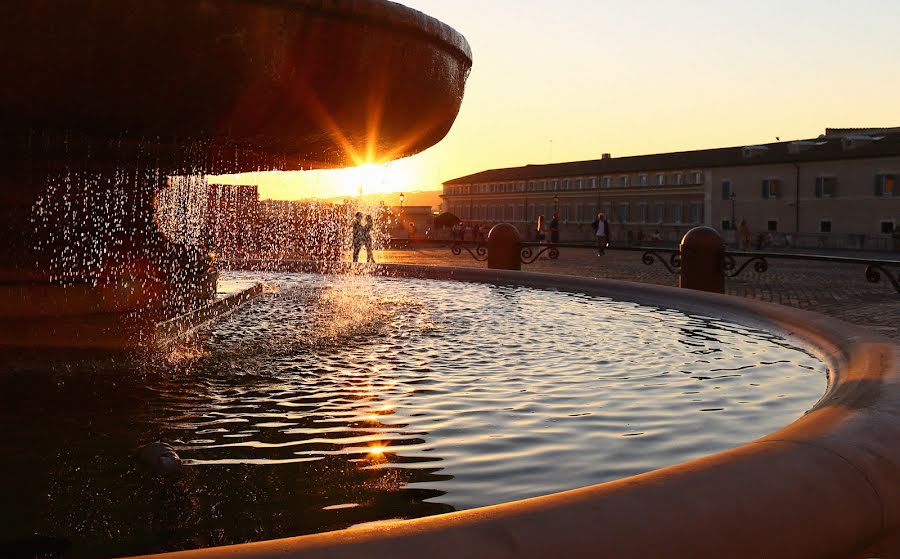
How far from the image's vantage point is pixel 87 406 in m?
3.26

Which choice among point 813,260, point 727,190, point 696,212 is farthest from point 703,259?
point 696,212

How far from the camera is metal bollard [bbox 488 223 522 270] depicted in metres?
11.1

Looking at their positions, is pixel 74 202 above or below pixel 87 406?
above

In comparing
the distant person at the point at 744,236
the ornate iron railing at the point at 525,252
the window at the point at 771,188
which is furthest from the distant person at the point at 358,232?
the window at the point at 771,188

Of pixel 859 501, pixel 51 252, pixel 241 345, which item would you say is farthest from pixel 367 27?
pixel 859 501

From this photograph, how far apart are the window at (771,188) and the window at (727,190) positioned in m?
2.84

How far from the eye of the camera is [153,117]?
4.04 meters

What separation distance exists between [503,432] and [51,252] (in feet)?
11.2

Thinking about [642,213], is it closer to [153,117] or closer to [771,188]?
[771,188]

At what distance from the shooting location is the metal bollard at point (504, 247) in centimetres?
1111

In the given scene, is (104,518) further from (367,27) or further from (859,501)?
(367,27)

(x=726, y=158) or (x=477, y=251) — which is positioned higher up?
(x=726, y=158)

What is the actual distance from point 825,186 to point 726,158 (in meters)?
9.30

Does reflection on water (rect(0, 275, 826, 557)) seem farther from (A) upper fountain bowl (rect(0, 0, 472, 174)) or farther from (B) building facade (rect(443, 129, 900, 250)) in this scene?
(B) building facade (rect(443, 129, 900, 250))
